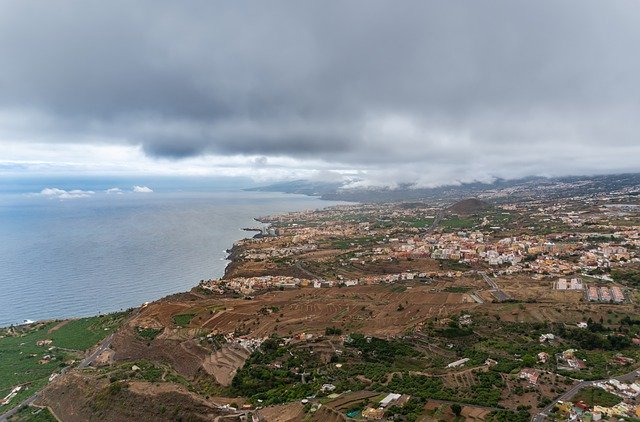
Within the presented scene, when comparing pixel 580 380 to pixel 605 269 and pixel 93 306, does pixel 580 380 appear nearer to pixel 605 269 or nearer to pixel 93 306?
pixel 605 269

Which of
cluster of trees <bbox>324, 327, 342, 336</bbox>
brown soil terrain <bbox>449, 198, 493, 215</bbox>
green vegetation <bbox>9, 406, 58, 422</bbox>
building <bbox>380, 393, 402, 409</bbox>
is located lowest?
green vegetation <bbox>9, 406, 58, 422</bbox>

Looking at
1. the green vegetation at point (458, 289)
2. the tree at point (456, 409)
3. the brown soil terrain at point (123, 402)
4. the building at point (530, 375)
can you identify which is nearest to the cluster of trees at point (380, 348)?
the building at point (530, 375)

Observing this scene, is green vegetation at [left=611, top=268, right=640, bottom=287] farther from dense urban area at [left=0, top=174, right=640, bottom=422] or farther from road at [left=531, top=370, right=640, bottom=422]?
road at [left=531, top=370, right=640, bottom=422]

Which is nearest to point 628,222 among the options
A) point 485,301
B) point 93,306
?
point 485,301

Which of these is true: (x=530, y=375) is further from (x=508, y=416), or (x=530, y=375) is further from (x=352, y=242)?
(x=352, y=242)

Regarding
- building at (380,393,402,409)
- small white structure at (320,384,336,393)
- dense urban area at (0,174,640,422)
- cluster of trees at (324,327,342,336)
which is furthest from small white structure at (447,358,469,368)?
cluster of trees at (324,327,342,336)

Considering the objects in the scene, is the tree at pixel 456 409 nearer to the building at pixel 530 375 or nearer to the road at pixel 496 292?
the building at pixel 530 375
